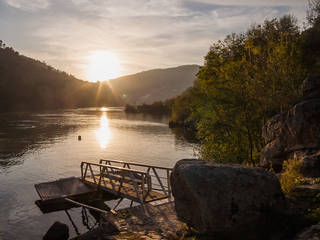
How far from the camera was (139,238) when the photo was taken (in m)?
9.91

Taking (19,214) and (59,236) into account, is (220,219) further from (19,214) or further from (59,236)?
(19,214)

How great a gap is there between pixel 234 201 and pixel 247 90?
59.6 feet

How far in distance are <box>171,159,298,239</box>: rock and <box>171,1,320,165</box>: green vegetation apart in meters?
11.5

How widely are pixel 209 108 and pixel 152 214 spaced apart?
17068 mm

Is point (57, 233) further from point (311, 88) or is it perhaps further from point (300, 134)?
point (311, 88)

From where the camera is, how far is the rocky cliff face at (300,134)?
13.7m

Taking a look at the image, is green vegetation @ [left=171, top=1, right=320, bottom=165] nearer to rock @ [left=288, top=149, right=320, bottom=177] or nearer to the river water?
rock @ [left=288, top=149, right=320, bottom=177]

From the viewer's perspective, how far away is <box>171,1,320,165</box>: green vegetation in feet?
71.0

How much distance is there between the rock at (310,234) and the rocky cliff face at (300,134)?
615 cm

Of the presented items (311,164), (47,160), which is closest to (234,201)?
(311,164)

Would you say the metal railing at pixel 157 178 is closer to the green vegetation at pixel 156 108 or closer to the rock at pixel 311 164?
the rock at pixel 311 164

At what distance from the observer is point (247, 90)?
24297mm

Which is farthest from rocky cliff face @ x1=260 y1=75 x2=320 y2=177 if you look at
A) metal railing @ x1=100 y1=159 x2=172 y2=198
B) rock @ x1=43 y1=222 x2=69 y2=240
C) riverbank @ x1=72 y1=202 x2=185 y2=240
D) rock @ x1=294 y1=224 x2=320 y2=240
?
rock @ x1=43 y1=222 x2=69 y2=240

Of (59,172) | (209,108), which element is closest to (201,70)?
(209,108)
